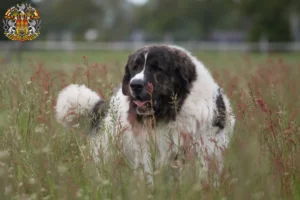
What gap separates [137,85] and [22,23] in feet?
6.10

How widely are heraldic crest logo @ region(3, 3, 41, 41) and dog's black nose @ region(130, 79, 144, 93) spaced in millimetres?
1601

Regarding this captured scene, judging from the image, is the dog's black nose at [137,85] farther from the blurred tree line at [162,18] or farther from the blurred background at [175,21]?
the blurred tree line at [162,18]

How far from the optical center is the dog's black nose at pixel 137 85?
4059mm

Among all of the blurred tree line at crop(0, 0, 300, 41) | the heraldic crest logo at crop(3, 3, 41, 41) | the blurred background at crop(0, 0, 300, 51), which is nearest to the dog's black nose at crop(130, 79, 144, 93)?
the heraldic crest logo at crop(3, 3, 41, 41)

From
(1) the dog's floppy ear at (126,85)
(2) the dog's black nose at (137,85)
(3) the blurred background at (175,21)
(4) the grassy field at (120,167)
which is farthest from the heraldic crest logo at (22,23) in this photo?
(3) the blurred background at (175,21)

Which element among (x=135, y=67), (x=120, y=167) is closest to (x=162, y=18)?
(x=135, y=67)

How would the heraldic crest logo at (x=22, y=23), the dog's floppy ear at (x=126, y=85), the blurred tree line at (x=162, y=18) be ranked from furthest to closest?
the blurred tree line at (x=162, y=18), the heraldic crest logo at (x=22, y=23), the dog's floppy ear at (x=126, y=85)

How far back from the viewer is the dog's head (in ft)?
13.8

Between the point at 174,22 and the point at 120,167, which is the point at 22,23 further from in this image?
the point at 174,22

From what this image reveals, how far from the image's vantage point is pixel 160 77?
4.30 m

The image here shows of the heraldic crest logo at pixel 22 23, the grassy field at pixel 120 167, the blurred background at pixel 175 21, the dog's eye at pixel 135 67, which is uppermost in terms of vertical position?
the blurred background at pixel 175 21

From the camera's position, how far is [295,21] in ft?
175

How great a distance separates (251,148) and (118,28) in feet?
Result: 181

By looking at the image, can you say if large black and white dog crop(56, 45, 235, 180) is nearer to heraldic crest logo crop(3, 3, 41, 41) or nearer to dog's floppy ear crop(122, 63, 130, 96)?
dog's floppy ear crop(122, 63, 130, 96)
